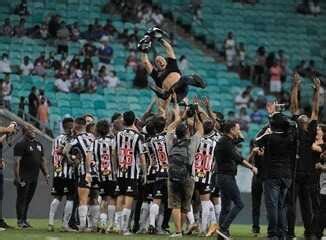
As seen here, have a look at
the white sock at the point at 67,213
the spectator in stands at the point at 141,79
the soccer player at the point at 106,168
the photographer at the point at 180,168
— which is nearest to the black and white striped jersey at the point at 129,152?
the soccer player at the point at 106,168

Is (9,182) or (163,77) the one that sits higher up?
(163,77)

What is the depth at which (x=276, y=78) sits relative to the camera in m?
35.2

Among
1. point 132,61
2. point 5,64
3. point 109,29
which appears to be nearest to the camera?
point 5,64

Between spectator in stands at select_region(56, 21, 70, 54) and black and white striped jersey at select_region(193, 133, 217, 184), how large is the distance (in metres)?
12.9

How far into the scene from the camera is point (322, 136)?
18.8 metres

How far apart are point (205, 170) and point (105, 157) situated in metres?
1.88

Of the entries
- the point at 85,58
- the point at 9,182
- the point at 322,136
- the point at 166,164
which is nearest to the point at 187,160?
the point at 166,164

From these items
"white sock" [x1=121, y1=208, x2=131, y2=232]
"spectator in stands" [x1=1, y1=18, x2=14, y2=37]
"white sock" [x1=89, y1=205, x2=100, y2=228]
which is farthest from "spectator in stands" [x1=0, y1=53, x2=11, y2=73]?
"white sock" [x1=121, y1=208, x2=131, y2=232]

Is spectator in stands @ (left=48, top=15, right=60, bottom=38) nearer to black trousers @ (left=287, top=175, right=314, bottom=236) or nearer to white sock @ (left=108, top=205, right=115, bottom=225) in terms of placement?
white sock @ (left=108, top=205, right=115, bottom=225)

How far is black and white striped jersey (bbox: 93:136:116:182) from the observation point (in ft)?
65.9

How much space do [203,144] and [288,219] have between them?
262cm

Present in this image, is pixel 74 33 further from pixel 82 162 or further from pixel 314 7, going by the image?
pixel 82 162

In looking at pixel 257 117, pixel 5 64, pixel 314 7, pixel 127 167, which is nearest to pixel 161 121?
pixel 127 167

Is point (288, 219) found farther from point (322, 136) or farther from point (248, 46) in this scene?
point (248, 46)
